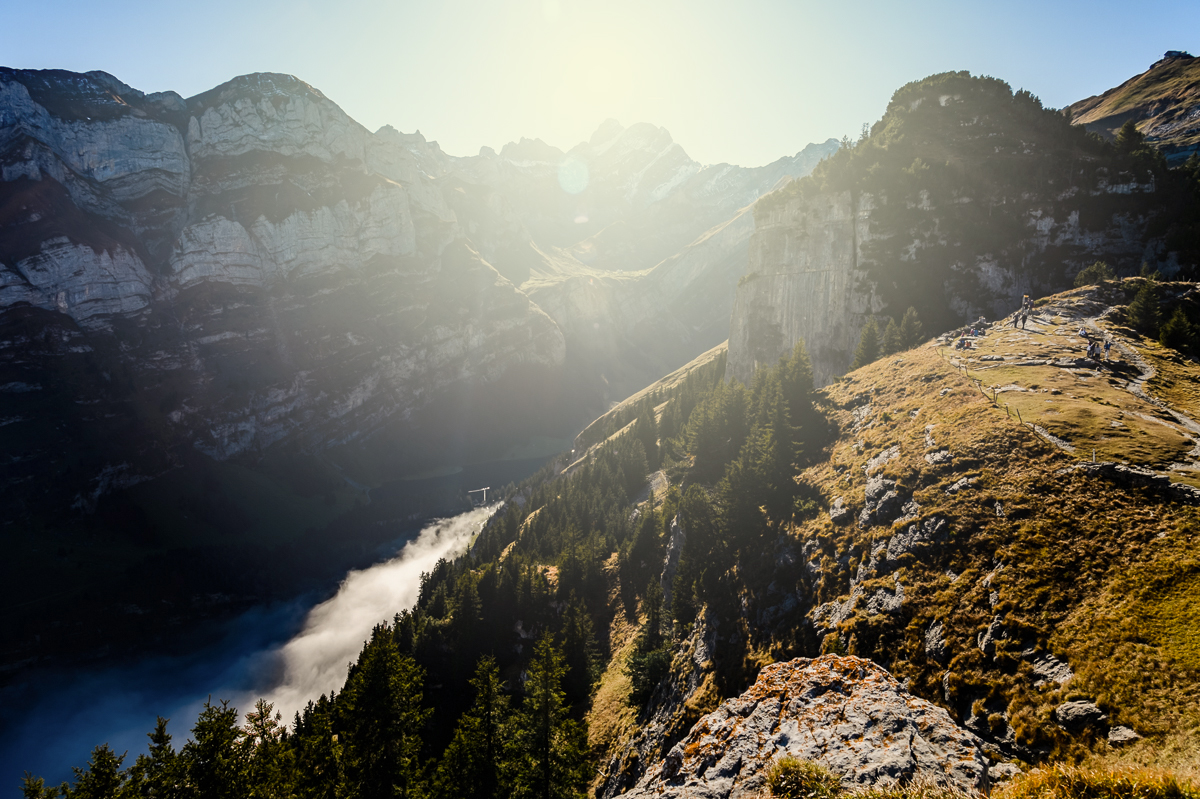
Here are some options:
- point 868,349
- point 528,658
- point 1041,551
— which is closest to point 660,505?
point 528,658

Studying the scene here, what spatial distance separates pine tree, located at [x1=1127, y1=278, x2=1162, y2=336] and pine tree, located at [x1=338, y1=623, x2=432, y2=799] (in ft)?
194

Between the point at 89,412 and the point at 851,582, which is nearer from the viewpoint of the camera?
the point at 851,582

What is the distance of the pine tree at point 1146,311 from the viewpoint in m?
34.9

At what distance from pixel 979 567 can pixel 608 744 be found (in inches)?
1195

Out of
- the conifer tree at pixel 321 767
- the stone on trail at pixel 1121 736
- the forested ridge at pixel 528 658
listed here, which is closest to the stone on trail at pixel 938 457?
the forested ridge at pixel 528 658

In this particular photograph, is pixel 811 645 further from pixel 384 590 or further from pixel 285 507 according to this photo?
pixel 285 507

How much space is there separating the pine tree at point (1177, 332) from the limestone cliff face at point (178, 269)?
20824cm

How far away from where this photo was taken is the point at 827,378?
251 feet

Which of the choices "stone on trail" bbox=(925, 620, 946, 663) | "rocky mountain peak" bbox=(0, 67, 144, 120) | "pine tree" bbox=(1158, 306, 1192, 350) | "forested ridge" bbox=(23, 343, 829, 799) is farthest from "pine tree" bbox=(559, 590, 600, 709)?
"rocky mountain peak" bbox=(0, 67, 144, 120)

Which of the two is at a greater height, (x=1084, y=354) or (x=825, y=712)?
(x=1084, y=354)

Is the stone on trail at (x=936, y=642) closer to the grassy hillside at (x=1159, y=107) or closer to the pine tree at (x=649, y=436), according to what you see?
the pine tree at (x=649, y=436)

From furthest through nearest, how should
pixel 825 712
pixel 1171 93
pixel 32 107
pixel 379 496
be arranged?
pixel 379 496 < pixel 32 107 < pixel 1171 93 < pixel 825 712

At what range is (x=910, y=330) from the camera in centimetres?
5791

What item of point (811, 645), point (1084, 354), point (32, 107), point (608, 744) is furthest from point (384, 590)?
point (32, 107)
